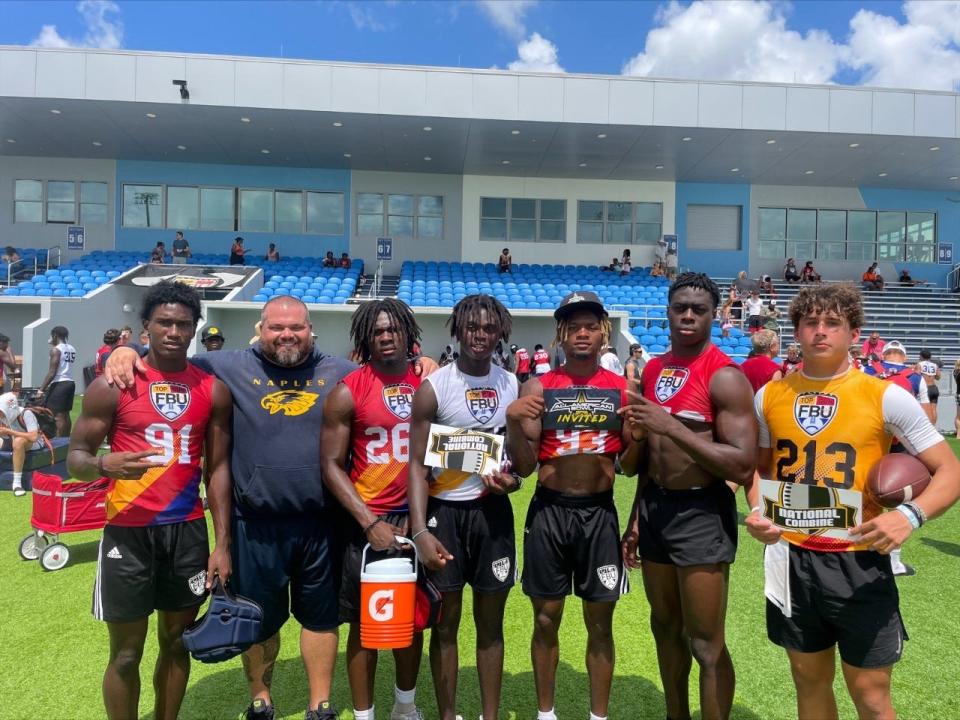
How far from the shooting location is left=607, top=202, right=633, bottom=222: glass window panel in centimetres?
2381

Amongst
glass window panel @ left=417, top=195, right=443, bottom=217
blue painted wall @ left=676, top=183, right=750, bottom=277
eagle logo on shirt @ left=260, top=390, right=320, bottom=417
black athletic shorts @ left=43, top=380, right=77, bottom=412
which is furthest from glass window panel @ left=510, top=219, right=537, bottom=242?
eagle logo on shirt @ left=260, top=390, right=320, bottom=417

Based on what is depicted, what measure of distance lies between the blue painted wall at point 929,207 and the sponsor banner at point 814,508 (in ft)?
88.3

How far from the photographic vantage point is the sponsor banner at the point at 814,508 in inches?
88.7

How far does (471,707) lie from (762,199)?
25.0 m

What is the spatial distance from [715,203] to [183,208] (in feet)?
67.5

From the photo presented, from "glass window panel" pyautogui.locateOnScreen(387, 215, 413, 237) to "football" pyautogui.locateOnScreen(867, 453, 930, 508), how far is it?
73.3 ft

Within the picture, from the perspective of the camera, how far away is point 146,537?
267 centimetres

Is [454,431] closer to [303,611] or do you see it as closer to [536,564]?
[536,564]

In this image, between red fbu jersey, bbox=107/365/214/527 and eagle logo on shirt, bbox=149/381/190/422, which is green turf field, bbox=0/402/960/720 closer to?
red fbu jersey, bbox=107/365/214/527

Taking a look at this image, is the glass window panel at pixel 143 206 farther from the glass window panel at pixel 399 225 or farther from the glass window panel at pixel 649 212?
the glass window panel at pixel 649 212

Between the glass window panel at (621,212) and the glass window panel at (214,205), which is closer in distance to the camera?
the glass window panel at (214,205)

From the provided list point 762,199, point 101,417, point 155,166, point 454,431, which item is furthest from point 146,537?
point 762,199

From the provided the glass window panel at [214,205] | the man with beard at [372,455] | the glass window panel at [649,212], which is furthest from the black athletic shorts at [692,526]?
the glass window panel at [214,205]

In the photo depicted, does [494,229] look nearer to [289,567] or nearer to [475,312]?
[475,312]
